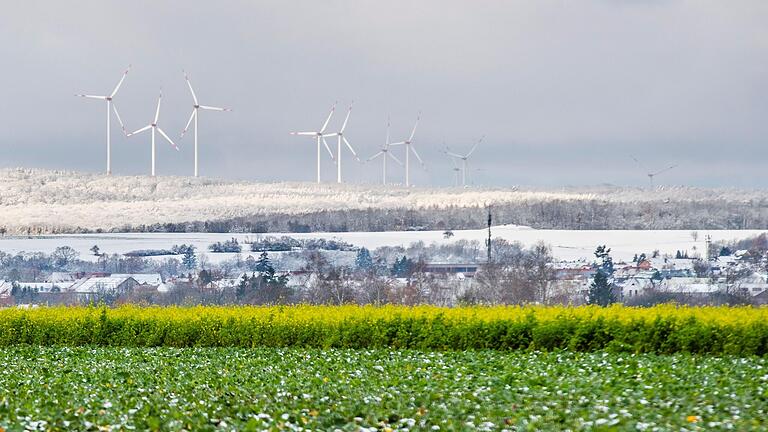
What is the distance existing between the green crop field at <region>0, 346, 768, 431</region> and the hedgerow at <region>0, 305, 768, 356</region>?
858 millimetres

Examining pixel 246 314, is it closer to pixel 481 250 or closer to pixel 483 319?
pixel 483 319

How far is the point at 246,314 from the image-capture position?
17562mm

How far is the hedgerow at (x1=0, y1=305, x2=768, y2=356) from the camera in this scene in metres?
15.0

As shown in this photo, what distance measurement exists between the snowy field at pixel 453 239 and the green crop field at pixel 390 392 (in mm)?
17849

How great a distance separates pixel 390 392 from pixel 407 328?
643 centimetres

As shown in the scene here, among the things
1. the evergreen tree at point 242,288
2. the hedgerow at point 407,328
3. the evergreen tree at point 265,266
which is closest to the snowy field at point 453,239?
the evergreen tree at point 265,266

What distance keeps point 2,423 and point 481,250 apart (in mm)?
25133

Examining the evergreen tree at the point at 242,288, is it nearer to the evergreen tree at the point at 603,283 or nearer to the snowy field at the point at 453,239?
the snowy field at the point at 453,239

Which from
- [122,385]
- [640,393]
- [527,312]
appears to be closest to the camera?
[640,393]

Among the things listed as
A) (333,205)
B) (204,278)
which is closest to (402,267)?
(333,205)

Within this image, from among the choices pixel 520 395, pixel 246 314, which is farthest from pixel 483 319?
pixel 520 395

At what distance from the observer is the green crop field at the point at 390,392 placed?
802 centimetres

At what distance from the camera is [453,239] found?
33.2m

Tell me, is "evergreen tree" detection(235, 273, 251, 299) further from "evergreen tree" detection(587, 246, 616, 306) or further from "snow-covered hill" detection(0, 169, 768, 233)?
"evergreen tree" detection(587, 246, 616, 306)
